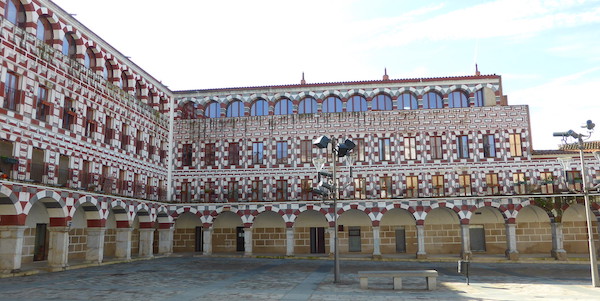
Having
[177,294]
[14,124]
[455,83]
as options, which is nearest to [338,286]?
[177,294]

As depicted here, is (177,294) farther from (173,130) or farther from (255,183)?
(173,130)

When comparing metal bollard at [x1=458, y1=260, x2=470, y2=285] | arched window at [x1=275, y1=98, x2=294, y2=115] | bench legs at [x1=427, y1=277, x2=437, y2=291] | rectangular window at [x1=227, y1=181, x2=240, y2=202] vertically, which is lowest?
bench legs at [x1=427, y1=277, x2=437, y2=291]

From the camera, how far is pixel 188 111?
3684 centimetres

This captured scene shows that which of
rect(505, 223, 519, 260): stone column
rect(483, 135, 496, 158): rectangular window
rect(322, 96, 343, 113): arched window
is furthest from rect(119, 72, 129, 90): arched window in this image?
rect(505, 223, 519, 260): stone column

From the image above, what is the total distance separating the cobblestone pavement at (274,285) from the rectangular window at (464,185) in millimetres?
8229

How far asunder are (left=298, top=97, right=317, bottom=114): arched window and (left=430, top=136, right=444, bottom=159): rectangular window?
29.2 feet

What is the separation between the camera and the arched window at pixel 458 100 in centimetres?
3366

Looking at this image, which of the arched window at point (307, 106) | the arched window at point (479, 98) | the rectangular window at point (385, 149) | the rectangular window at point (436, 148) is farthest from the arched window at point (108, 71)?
the arched window at point (479, 98)

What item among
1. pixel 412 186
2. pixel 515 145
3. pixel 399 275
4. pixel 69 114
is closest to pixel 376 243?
pixel 412 186

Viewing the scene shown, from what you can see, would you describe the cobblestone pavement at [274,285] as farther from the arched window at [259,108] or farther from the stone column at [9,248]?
the arched window at [259,108]

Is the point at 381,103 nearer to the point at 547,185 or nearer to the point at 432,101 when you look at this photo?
the point at 432,101

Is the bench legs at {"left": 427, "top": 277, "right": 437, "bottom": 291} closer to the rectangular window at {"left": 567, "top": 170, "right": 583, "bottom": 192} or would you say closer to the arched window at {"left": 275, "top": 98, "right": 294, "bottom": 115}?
the rectangular window at {"left": 567, "top": 170, "right": 583, "bottom": 192}

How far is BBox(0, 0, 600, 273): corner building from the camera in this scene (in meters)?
28.2

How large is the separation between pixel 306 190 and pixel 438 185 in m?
9.15
